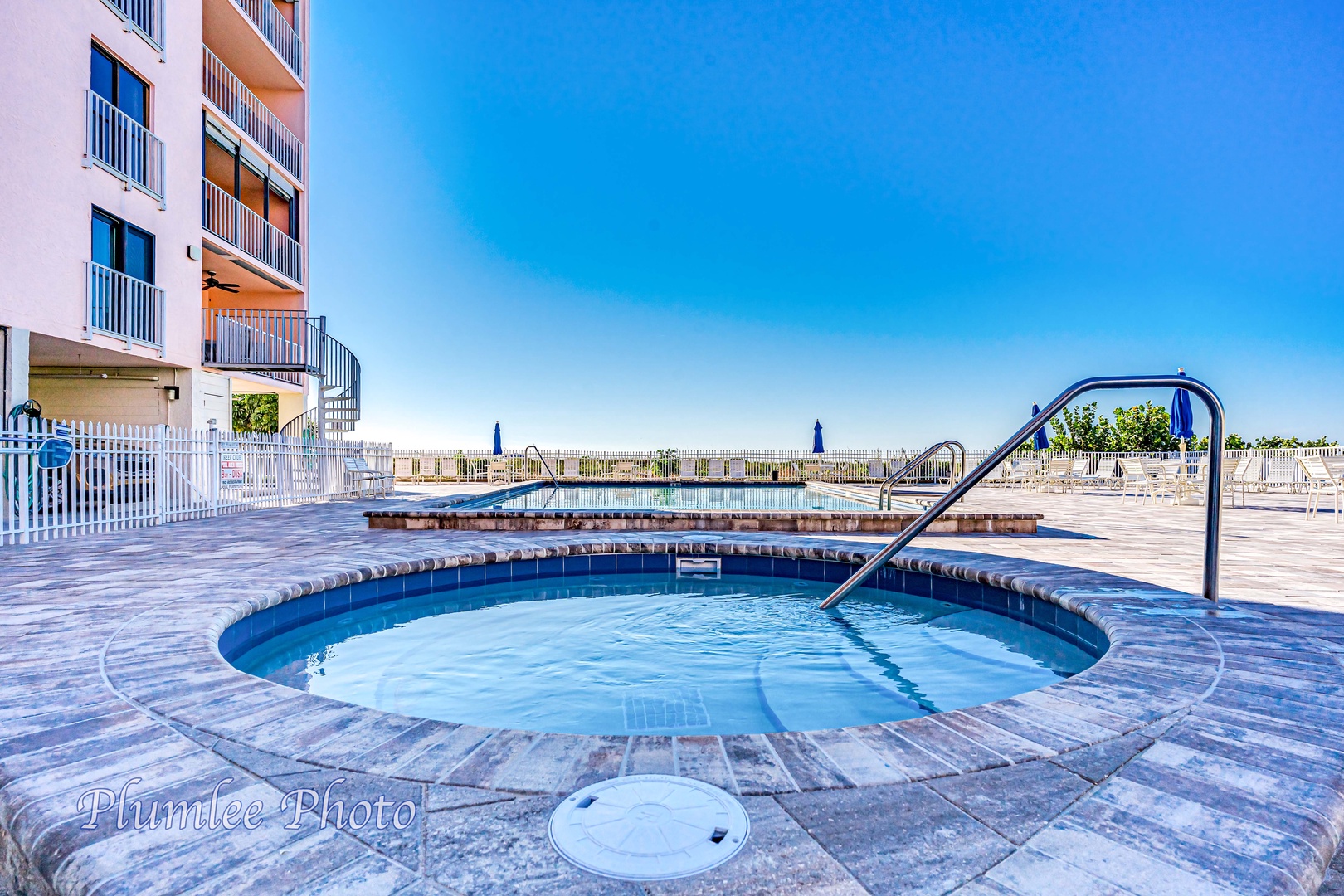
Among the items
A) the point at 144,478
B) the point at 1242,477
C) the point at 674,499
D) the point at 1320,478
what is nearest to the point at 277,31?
the point at 144,478

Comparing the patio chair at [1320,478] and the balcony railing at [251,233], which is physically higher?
the balcony railing at [251,233]

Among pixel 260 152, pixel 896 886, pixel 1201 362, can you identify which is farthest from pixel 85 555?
pixel 1201 362

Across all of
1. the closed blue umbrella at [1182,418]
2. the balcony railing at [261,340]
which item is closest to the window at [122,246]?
the balcony railing at [261,340]

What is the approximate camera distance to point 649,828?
1.32m

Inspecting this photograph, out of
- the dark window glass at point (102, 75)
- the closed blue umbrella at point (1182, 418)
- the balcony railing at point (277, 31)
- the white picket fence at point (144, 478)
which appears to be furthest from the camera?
the balcony railing at point (277, 31)

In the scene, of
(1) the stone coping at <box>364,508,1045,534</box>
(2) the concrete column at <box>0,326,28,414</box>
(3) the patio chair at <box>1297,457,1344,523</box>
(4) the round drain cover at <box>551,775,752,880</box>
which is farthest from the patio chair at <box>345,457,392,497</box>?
(3) the patio chair at <box>1297,457,1344,523</box>

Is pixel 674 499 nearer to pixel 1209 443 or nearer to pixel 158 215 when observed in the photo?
pixel 158 215

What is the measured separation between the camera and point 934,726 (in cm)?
186

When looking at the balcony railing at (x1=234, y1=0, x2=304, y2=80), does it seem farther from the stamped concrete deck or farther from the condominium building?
the stamped concrete deck

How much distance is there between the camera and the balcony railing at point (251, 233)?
37.5 feet

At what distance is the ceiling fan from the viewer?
41.0 ft

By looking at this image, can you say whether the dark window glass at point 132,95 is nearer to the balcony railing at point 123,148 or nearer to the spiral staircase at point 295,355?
the balcony railing at point 123,148

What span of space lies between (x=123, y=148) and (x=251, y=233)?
3462 millimetres

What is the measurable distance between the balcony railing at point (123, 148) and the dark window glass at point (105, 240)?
600 millimetres
